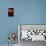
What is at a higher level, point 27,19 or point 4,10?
point 4,10

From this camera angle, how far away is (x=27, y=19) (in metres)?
3.31

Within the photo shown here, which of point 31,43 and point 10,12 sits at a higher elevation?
point 10,12

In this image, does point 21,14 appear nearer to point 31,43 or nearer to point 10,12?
point 10,12

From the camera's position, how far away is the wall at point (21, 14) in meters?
3.29

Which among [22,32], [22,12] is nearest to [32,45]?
[22,32]

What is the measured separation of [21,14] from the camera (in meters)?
3.31

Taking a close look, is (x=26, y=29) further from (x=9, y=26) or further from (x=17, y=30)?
(x=9, y=26)

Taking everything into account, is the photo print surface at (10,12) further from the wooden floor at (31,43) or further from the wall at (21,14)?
the wooden floor at (31,43)

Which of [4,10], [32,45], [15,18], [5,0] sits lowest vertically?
[32,45]

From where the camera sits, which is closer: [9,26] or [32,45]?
[32,45]

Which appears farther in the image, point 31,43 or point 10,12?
point 10,12

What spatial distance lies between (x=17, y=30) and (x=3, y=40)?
17.8 inches

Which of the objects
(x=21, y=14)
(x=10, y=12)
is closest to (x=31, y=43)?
(x=21, y=14)

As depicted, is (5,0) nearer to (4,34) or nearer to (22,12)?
(22,12)
